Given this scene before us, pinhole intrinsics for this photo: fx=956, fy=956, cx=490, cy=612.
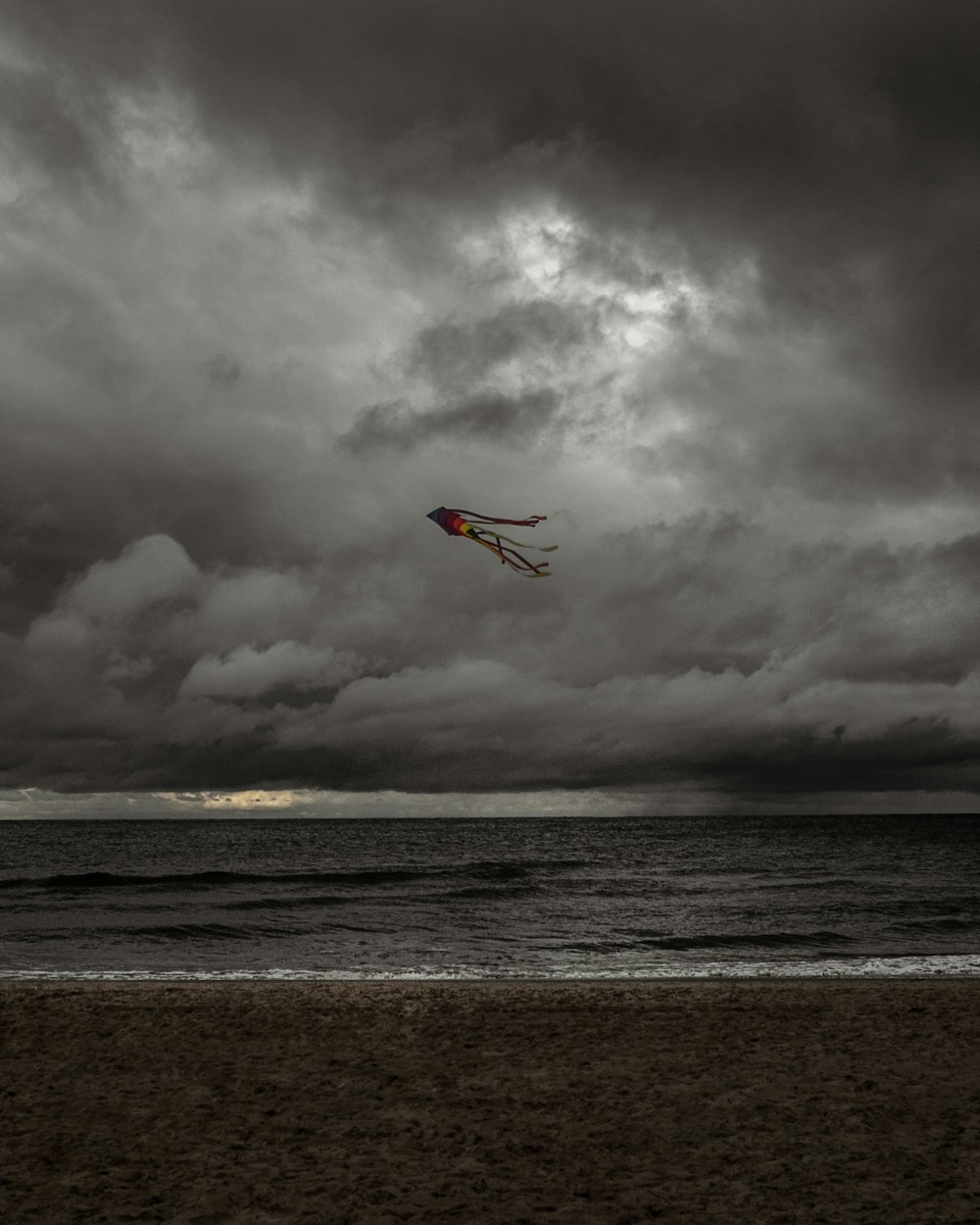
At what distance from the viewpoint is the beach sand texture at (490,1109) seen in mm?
7645

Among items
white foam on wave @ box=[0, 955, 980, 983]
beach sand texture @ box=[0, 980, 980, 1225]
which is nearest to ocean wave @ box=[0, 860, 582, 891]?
white foam on wave @ box=[0, 955, 980, 983]

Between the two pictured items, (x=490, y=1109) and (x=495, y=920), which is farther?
(x=495, y=920)

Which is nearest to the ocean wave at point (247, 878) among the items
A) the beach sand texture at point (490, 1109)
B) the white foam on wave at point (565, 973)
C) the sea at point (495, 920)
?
the sea at point (495, 920)

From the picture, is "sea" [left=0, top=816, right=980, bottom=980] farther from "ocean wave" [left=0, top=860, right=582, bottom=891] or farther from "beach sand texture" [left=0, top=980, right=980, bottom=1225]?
"beach sand texture" [left=0, top=980, right=980, bottom=1225]

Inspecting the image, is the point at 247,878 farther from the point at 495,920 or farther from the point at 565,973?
the point at 565,973

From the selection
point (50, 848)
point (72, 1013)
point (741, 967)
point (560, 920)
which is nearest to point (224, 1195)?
point (72, 1013)

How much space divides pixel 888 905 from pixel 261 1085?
30810mm

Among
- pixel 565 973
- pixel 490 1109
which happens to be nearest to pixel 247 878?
pixel 565 973

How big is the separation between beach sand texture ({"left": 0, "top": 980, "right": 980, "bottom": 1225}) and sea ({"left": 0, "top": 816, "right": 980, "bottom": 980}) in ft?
19.4

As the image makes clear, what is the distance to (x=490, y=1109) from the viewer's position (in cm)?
996

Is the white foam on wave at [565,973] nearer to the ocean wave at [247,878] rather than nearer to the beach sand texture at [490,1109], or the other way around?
the beach sand texture at [490,1109]

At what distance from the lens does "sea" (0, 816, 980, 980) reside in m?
22.2

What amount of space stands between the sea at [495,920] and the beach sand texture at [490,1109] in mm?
5912

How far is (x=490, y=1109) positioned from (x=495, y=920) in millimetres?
22925
